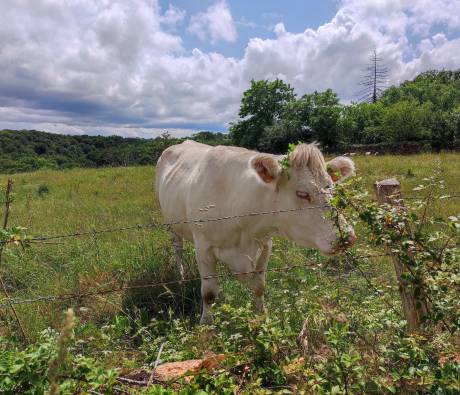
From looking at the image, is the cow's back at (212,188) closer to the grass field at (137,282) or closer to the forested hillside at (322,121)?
the grass field at (137,282)

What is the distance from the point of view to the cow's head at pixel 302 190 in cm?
375

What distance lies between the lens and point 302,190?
388 cm

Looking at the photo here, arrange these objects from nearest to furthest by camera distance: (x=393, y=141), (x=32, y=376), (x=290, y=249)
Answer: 1. (x=32, y=376)
2. (x=290, y=249)
3. (x=393, y=141)

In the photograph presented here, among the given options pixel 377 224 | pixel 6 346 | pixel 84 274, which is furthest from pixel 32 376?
pixel 84 274

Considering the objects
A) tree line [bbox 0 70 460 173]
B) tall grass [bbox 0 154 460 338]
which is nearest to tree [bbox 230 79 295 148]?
tree line [bbox 0 70 460 173]

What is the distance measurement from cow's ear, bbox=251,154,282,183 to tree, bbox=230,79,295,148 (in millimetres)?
49347

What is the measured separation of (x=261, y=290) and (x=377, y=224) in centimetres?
218

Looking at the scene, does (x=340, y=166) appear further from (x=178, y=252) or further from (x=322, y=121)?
(x=322, y=121)

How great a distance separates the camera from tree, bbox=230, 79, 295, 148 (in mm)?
53688

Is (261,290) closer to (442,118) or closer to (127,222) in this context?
(127,222)

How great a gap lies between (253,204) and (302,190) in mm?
619

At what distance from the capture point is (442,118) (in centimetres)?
3906

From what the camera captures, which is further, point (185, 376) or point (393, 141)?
point (393, 141)

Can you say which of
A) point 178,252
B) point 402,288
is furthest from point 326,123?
point 402,288
